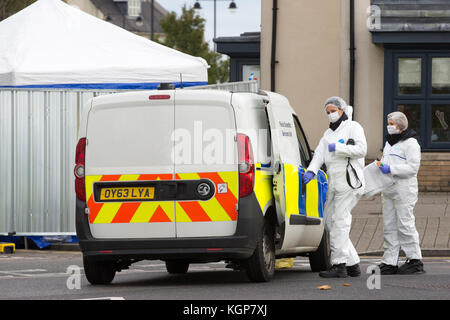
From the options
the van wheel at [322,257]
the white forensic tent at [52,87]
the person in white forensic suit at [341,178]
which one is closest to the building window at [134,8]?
the white forensic tent at [52,87]

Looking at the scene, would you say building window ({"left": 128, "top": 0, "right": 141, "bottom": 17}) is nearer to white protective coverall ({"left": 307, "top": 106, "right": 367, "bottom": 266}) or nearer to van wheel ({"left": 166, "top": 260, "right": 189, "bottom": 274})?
van wheel ({"left": 166, "top": 260, "right": 189, "bottom": 274})

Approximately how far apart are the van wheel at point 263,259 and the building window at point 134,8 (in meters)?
98.6

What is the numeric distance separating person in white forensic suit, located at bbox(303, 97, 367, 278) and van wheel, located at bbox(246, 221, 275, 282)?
Answer: 755mm

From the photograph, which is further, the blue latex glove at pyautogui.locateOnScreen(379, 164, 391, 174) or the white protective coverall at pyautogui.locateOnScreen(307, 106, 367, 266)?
the blue latex glove at pyautogui.locateOnScreen(379, 164, 391, 174)

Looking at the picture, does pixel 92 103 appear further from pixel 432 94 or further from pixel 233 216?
pixel 432 94

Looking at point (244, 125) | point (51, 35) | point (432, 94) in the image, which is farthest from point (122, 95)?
point (432, 94)

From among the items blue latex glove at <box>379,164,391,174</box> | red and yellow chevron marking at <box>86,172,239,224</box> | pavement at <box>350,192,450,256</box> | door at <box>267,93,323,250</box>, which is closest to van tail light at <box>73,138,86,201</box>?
red and yellow chevron marking at <box>86,172,239,224</box>

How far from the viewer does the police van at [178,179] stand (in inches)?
422

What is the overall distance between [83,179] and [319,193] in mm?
2760

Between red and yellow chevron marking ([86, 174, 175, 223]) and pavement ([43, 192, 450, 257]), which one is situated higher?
red and yellow chevron marking ([86, 174, 175, 223])

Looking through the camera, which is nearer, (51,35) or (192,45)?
(51,35)

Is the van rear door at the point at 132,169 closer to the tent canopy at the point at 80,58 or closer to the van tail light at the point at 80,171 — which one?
the van tail light at the point at 80,171

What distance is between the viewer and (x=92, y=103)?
11.2 metres

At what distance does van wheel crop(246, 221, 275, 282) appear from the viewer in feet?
35.8
